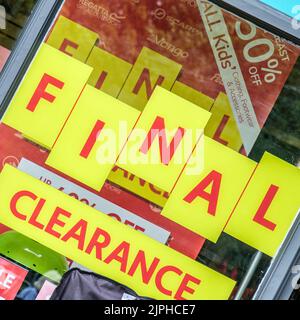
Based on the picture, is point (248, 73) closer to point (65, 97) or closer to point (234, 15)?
point (234, 15)

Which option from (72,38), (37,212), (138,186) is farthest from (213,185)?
(72,38)

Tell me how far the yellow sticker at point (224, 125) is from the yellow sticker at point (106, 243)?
25.8 inches

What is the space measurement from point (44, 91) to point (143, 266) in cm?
108

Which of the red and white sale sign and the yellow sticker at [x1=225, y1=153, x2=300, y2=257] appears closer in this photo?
the yellow sticker at [x1=225, y1=153, x2=300, y2=257]

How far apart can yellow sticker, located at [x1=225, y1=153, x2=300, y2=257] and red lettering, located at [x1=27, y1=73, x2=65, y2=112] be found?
1.15 m

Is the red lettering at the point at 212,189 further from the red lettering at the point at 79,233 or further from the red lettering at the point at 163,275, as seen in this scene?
the red lettering at the point at 79,233

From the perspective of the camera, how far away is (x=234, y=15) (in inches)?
121

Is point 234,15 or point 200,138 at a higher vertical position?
point 234,15

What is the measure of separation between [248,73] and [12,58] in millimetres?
1258

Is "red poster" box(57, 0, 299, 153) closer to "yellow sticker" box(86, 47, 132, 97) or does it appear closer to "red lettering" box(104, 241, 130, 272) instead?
"yellow sticker" box(86, 47, 132, 97)

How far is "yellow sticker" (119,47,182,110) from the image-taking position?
314 centimetres

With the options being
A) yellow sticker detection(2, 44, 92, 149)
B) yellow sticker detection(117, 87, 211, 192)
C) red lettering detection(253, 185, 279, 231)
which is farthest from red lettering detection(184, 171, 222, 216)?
yellow sticker detection(2, 44, 92, 149)
